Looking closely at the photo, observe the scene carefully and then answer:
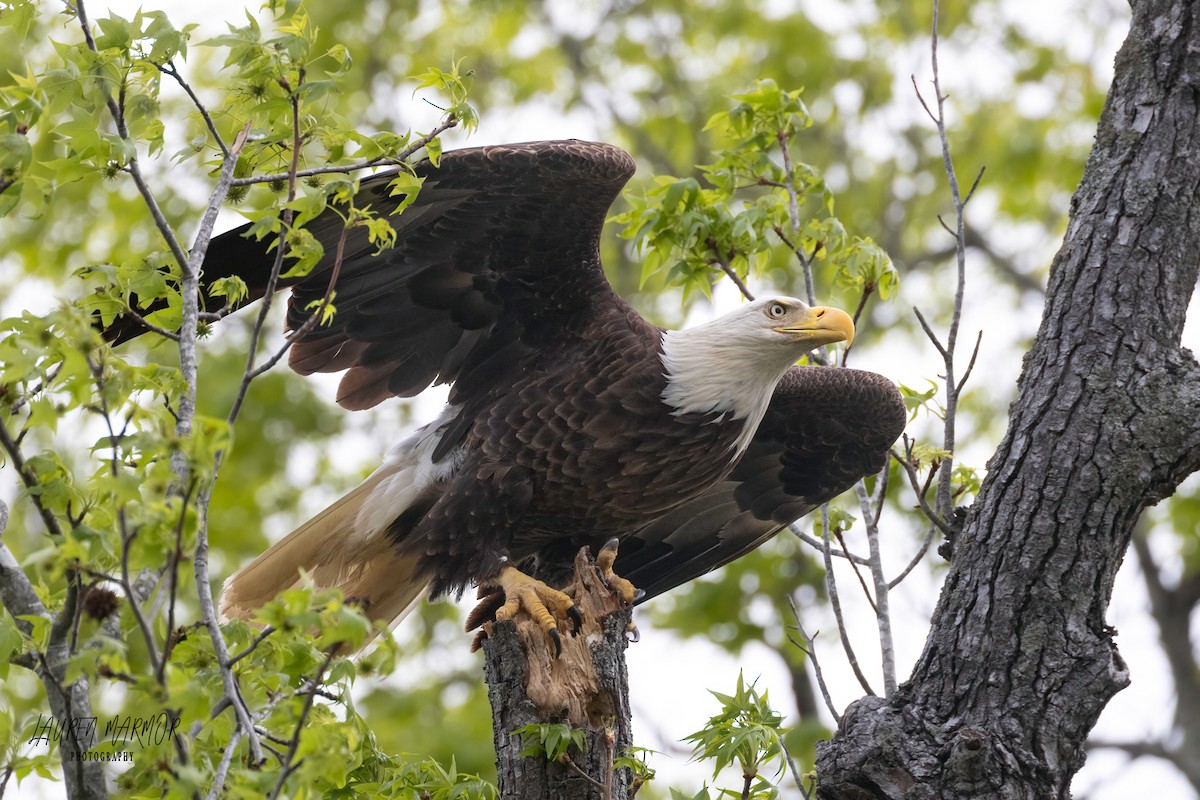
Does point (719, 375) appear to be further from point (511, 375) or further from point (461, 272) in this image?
point (461, 272)

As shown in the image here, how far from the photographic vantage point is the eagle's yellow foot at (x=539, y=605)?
3398 mm

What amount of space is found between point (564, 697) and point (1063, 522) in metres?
1.24

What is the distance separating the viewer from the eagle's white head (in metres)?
4.16

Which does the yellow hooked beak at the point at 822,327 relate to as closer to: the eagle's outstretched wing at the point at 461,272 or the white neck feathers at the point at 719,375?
the white neck feathers at the point at 719,375

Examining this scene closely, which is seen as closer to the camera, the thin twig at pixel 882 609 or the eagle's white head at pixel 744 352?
the thin twig at pixel 882 609

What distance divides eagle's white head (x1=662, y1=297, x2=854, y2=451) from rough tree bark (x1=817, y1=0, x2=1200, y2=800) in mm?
1119

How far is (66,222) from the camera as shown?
9.95m

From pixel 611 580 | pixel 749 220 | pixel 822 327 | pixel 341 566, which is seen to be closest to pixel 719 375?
pixel 822 327

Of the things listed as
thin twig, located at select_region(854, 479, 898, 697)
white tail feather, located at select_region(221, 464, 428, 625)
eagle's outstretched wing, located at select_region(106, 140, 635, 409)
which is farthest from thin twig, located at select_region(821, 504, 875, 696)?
white tail feather, located at select_region(221, 464, 428, 625)

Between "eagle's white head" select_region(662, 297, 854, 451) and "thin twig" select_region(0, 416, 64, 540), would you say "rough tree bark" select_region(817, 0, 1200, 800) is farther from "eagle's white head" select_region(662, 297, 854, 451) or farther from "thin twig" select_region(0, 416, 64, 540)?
"thin twig" select_region(0, 416, 64, 540)

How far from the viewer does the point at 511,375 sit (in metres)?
4.27

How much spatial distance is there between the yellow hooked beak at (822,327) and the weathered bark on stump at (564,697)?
1266 mm

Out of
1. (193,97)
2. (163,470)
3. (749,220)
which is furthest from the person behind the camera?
(749,220)

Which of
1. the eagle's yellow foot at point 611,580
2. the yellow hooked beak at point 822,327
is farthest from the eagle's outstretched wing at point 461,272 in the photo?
the eagle's yellow foot at point 611,580
